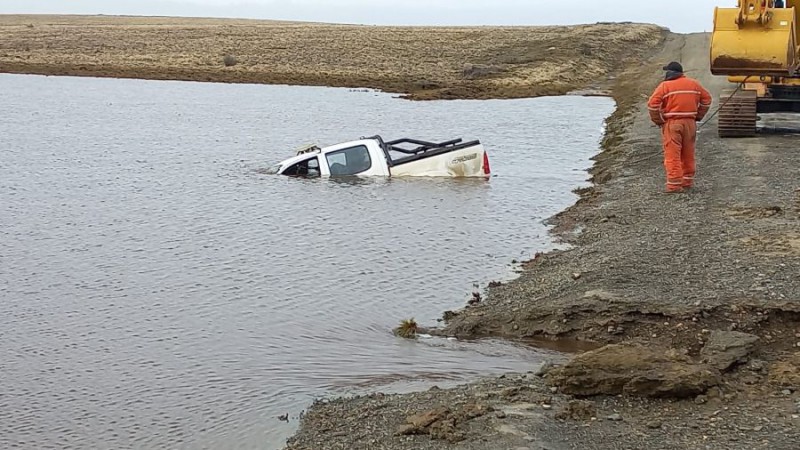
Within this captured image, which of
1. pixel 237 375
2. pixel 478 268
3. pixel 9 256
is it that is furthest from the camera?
pixel 9 256

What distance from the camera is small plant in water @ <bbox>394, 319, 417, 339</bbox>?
10.1 metres

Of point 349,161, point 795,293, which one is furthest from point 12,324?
point 349,161

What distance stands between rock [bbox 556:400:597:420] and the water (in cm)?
155

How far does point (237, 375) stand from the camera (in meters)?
9.26

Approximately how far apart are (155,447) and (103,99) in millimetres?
33483

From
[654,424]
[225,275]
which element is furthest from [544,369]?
[225,275]

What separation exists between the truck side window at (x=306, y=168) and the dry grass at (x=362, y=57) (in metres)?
20.9

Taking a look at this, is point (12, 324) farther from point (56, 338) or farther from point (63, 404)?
point (63, 404)

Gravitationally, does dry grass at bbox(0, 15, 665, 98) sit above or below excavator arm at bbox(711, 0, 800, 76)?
below

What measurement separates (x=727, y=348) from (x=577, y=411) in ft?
5.66

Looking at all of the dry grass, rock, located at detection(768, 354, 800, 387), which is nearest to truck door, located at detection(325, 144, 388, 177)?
rock, located at detection(768, 354, 800, 387)

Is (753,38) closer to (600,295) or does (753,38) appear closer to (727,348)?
(600,295)

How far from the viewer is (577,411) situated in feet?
23.8

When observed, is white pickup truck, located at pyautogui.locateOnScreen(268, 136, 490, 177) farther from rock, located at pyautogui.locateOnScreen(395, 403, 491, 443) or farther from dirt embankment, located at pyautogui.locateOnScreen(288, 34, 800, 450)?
rock, located at pyautogui.locateOnScreen(395, 403, 491, 443)
